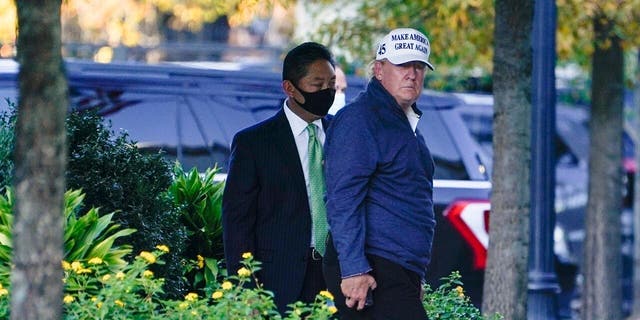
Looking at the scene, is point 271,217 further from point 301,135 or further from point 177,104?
point 177,104

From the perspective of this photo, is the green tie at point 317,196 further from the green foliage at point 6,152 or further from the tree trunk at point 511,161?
the tree trunk at point 511,161

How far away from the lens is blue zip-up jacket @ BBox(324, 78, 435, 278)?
17.3 feet

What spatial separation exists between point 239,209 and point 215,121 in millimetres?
3404

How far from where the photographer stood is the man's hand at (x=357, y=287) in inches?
206

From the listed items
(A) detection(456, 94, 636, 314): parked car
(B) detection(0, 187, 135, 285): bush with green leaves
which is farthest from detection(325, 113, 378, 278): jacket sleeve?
(A) detection(456, 94, 636, 314): parked car

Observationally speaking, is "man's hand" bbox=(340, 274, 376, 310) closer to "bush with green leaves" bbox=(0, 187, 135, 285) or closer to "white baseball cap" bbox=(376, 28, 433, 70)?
"white baseball cap" bbox=(376, 28, 433, 70)

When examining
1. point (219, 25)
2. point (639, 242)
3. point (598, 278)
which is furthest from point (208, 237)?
point (219, 25)

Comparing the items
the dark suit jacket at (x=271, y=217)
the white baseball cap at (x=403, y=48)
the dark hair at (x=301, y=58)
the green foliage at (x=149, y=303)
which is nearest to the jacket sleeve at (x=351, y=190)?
the green foliage at (x=149, y=303)

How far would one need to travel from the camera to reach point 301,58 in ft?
20.1

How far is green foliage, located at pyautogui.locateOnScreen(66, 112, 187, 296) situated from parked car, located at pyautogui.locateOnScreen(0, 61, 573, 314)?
2.24m

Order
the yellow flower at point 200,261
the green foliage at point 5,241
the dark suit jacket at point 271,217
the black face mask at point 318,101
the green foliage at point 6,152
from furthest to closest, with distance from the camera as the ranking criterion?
the yellow flower at point 200,261 → the green foliage at point 6,152 → the black face mask at point 318,101 → the dark suit jacket at point 271,217 → the green foliage at point 5,241

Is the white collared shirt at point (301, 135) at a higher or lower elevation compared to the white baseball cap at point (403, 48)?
lower

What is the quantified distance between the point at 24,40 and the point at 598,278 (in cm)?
868

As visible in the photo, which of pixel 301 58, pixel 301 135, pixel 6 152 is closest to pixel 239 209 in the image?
pixel 301 135
